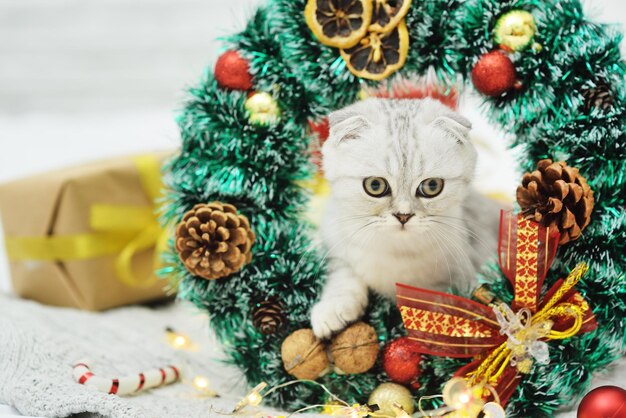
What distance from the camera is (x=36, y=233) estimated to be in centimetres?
125

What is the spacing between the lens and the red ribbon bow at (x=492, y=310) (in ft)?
2.56

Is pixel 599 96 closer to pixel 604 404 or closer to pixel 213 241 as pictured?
pixel 604 404

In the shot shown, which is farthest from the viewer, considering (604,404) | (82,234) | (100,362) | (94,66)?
(94,66)

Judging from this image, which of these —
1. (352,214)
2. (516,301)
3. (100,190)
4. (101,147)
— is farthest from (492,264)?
(101,147)

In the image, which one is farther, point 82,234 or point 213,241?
point 82,234

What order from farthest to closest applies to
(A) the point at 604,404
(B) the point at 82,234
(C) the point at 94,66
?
(C) the point at 94,66, (B) the point at 82,234, (A) the point at 604,404

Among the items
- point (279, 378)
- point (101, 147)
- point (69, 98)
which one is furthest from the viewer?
point (69, 98)

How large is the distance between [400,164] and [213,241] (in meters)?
0.28

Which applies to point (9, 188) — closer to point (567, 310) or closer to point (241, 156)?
point (241, 156)

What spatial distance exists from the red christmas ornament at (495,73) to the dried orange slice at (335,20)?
0.16 m

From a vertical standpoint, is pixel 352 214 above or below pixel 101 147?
above

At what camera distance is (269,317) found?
2.86 ft

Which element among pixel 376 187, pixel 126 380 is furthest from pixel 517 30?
pixel 126 380

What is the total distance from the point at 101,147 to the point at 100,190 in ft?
1.86
